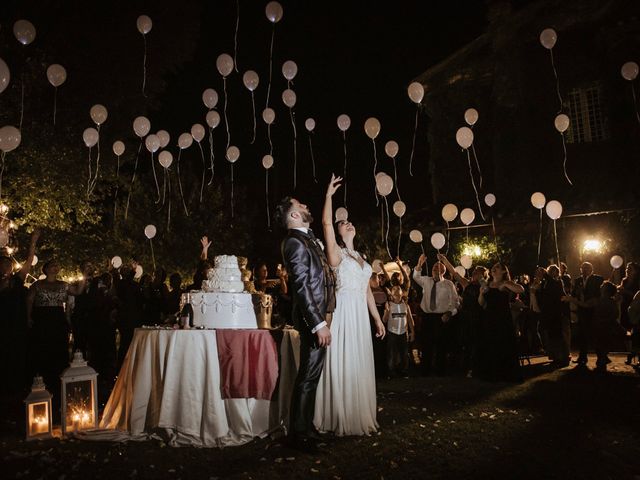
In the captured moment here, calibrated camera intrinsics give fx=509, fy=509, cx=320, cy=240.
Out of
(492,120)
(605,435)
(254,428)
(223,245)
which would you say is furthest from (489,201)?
(223,245)

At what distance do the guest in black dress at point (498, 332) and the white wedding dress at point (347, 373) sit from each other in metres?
3.91

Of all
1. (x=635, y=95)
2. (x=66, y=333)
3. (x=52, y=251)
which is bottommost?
(x=66, y=333)

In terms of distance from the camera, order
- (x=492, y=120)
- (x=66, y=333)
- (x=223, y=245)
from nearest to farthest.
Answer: (x=66, y=333)
(x=492, y=120)
(x=223, y=245)

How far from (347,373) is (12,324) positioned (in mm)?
4775

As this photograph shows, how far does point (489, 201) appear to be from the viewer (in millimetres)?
16250

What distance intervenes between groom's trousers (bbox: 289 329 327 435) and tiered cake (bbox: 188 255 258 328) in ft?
2.69

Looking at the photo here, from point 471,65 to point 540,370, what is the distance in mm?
13786

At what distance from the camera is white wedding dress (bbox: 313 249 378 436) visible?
4.57 metres

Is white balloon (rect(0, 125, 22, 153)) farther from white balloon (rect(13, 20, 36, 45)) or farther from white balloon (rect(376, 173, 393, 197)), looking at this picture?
white balloon (rect(376, 173, 393, 197))

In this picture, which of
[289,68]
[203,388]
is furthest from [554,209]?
[203,388]

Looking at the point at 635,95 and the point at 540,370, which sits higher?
the point at 635,95

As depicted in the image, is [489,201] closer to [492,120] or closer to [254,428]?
[492,120]

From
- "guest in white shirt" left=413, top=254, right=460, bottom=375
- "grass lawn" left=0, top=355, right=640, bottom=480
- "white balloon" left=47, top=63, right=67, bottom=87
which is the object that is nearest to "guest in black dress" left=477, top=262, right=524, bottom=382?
"guest in white shirt" left=413, top=254, right=460, bottom=375

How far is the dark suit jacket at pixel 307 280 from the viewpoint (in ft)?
13.8
